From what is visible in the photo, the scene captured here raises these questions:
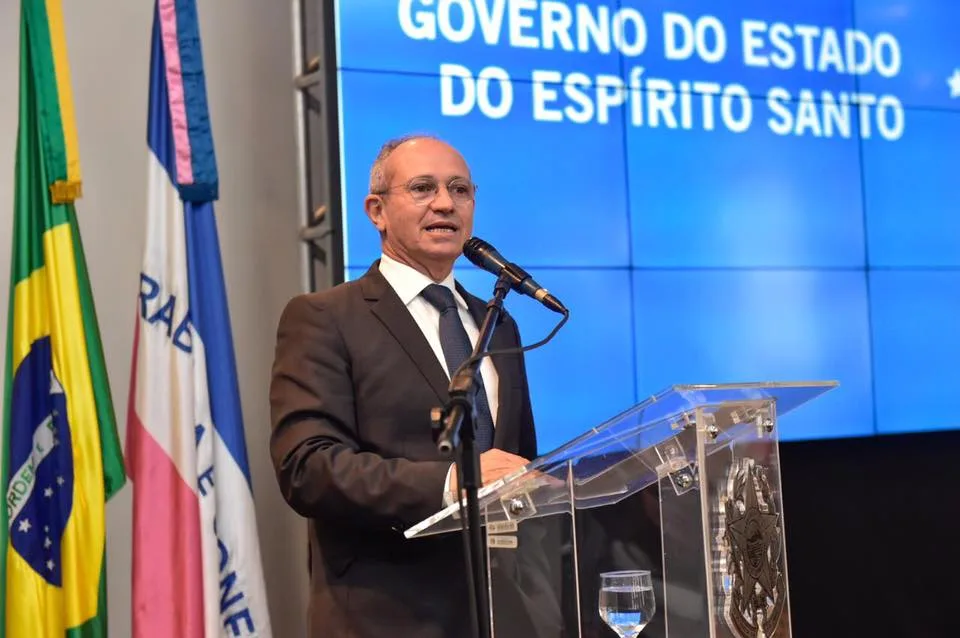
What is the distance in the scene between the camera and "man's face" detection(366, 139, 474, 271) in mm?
2588

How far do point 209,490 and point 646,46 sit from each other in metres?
2.13

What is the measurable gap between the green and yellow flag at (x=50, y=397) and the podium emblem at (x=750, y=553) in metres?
1.86

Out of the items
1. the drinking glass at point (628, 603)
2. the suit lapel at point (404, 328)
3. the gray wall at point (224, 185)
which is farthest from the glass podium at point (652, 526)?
the gray wall at point (224, 185)

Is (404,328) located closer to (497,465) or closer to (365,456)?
(365,456)

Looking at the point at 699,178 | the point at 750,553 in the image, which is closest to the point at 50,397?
the point at 750,553

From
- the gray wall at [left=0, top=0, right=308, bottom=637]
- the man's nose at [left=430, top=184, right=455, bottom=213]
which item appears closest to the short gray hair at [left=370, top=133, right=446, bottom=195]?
the man's nose at [left=430, top=184, right=455, bottom=213]

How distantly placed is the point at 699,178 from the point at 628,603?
2.74 m

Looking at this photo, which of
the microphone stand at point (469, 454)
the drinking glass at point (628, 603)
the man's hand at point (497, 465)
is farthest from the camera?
the man's hand at point (497, 465)

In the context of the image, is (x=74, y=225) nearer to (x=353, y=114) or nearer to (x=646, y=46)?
(x=353, y=114)

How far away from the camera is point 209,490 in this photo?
3.40 metres

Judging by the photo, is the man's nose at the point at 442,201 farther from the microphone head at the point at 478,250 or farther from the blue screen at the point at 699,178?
the blue screen at the point at 699,178

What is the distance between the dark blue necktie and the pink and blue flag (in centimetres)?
102

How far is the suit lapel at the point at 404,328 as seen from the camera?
2496 millimetres

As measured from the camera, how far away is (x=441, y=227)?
260 cm
